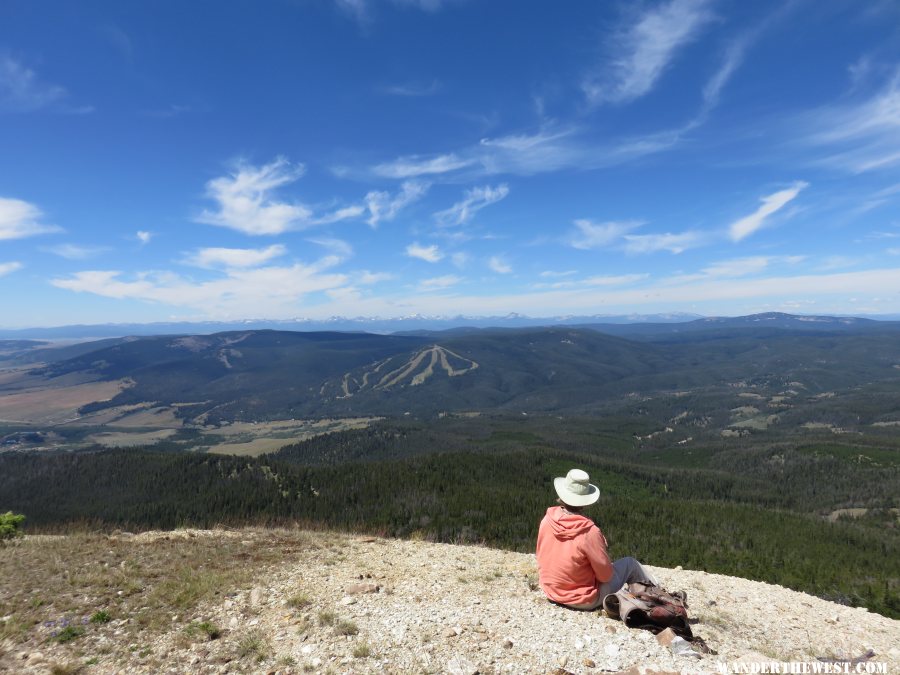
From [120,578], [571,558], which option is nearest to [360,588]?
[571,558]

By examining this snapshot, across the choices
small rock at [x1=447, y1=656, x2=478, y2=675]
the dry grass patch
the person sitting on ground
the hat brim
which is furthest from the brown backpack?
the dry grass patch

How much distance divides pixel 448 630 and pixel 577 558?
13.0 feet

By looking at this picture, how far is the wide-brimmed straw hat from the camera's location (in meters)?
12.1

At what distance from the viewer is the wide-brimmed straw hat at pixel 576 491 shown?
39.8ft

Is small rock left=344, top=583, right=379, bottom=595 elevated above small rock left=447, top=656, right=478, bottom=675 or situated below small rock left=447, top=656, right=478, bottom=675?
below

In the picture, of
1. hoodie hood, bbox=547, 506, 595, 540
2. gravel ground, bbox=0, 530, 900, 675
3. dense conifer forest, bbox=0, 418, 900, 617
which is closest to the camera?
gravel ground, bbox=0, 530, 900, 675

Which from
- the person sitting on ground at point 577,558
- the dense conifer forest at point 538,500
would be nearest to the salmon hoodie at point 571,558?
the person sitting on ground at point 577,558

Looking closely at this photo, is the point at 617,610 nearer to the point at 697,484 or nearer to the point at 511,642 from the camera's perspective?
the point at 511,642

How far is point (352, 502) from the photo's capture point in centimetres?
11012

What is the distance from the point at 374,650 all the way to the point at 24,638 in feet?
29.6

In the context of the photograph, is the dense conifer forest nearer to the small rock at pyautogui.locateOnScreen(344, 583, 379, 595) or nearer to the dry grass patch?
the dry grass patch

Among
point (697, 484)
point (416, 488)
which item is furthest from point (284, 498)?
point (697, 484)

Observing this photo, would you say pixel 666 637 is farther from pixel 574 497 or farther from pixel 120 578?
pixel 120 578

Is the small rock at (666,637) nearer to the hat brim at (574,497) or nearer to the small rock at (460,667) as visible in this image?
the hat brim at (574,497)
